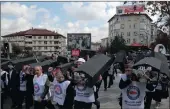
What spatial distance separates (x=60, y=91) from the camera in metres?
6.32

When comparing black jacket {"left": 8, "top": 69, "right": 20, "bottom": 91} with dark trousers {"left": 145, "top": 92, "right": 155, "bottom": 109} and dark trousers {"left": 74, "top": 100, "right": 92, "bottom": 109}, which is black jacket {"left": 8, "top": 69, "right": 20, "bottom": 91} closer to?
dark trousers {"left": 74, "top": 100, "right": 92, "bottom": 109}

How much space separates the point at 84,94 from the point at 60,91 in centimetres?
59

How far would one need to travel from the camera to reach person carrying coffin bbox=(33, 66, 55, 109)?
22.4 feet

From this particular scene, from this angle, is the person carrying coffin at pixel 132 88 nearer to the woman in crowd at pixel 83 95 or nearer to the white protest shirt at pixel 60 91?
the woman in crowd at pixel 83 95

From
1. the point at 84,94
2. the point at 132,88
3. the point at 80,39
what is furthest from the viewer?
the point at 80,39

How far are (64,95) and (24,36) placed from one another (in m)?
2.96

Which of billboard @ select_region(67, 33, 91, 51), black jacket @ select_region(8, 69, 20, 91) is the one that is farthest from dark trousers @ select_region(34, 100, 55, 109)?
billboard @ select_region(67, 33, 91, 51)

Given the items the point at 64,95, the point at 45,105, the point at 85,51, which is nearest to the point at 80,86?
the point at 64,95

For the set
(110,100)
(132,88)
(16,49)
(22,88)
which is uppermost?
(16,49)

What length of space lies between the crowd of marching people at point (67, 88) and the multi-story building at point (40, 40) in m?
0.76

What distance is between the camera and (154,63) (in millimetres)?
5918

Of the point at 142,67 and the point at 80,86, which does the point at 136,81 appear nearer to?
the point at 142,67

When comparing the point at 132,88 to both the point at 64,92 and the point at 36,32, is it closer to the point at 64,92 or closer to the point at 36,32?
the point at 64,92

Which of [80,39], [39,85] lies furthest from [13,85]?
[80,39]
